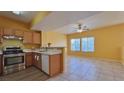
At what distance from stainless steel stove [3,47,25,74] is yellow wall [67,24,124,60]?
4919 mm

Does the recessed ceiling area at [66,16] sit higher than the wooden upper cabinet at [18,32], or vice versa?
the recessed ceiling area at [66,16]

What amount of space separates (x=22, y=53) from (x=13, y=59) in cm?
45

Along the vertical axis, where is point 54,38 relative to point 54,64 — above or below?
above

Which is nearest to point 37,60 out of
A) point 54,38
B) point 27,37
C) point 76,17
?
point 27,37

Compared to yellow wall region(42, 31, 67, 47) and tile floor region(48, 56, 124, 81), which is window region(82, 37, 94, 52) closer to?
yellow wall region(42, 31, 67, 47)

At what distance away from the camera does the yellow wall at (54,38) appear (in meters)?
5.82

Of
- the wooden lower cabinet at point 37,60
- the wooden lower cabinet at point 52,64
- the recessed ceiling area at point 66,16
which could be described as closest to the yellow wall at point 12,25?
the wooden lower cabinet at point 37,60

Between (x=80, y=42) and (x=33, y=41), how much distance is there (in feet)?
13.9

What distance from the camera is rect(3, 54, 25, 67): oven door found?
3433mm

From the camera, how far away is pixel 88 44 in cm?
712

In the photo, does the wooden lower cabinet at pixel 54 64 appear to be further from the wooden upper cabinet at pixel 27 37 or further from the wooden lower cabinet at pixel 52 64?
the wooden upper cabinet at pixel 27 37

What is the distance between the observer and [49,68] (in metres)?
2.95

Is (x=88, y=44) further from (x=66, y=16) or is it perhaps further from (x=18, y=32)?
(x=18, y=32)
